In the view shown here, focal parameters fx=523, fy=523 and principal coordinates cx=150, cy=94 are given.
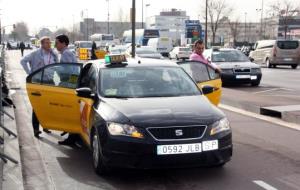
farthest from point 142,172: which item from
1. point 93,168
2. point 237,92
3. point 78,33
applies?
point 78,33

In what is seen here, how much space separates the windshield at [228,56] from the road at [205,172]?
40.0 feet

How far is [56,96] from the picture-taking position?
7969mm

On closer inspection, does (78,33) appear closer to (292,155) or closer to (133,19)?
(133,19)

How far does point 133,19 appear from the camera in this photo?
20.6 m

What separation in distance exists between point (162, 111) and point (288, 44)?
28.3 metres

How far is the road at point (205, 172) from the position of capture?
6.06m

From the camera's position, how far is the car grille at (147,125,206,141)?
583cm

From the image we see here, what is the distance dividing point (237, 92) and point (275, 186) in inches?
470

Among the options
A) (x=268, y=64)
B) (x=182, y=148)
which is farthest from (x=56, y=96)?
(x=268, y=64)

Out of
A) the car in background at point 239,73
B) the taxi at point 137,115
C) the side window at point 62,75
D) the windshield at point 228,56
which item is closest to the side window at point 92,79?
the taxi at point 137,115

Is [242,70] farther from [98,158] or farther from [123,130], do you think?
[123,130]

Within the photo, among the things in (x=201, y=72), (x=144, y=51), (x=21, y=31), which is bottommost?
(x=144, y=51)

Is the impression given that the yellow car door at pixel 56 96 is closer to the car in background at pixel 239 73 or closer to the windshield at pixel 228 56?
the car in background at pixel 239 73

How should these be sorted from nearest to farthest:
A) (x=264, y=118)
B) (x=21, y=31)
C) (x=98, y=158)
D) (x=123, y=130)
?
(x=123, y=130) < (x=98, y=158) < (x=264, y=118) < (x=21, y=31)
